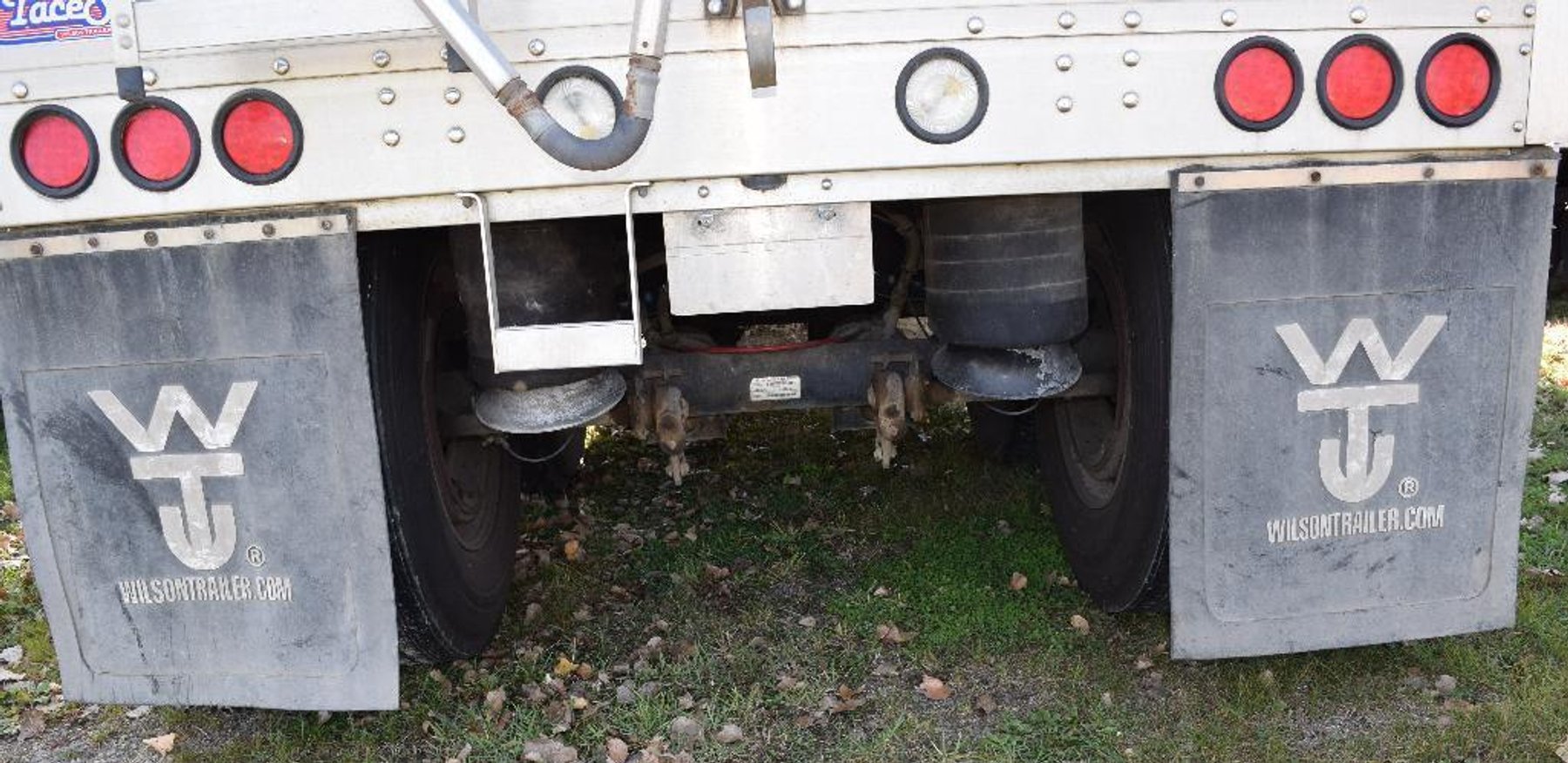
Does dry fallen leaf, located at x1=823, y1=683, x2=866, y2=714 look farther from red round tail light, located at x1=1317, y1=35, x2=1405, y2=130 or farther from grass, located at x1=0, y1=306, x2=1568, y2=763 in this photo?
red round tail light, located at x1=1317, y1=35, x2=1405, y2=130

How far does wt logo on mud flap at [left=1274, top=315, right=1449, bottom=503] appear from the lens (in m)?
2.58

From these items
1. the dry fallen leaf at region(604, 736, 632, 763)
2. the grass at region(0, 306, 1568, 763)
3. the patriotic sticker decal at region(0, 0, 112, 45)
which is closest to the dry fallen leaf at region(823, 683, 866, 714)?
the grass at region(0, 306, 1568, 763)

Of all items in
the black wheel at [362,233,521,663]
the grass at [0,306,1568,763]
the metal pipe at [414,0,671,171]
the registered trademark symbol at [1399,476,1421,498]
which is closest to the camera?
the metal pipe at [414,0,671,171]

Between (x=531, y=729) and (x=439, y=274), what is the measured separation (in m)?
1.12

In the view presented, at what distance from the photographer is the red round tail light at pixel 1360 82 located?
94.2 inches

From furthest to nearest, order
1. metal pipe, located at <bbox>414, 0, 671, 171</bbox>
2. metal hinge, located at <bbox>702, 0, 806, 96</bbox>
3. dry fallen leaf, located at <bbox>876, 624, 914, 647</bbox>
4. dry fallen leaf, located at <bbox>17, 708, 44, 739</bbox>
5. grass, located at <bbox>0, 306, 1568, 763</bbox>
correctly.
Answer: dry fallen leaf, located at <bbox>876, 624, 914, 647</bbox> < dry fallen leaf, located at <bbox>17, 708, 44, 739</bbox> < grass, located at <bbox>0, 306, 1568, 763</bbox> < metal hinge, located at <bbox>702, 0, 806, 96</bbox> < metal pipe, located at <bbox>414, 0, 671, 171</bbox>

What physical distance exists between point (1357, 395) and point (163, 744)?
2830 mm

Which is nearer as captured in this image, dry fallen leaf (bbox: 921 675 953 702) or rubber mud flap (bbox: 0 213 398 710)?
rubber mud flap (bbox: 0 213 398 710)

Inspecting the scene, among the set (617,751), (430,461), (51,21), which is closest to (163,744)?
(430,461)

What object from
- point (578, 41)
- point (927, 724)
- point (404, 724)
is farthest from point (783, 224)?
point (404, 724)

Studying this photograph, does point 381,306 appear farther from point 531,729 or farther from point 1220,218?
point 1220,218

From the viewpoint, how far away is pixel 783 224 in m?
2.44

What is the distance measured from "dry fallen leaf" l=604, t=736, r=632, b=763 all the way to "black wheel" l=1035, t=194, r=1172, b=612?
1266 mm

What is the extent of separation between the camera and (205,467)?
8.43ft
